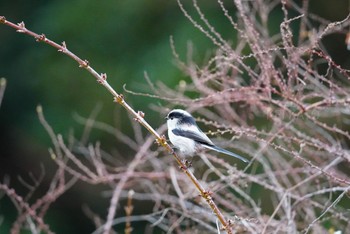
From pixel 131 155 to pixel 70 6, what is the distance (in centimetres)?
218

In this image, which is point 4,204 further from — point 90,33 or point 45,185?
point 90,33

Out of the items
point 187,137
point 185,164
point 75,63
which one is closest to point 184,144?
point 187,137

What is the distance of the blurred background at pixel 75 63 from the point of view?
9969 mm

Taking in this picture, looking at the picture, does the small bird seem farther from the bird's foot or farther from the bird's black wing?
the bird's foot

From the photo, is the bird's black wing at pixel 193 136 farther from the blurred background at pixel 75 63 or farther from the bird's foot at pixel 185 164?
the blurred background at pixel 75 63

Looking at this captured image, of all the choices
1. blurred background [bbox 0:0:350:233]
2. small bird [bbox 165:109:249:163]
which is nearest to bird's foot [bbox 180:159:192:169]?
small bird [bbox 165:109:249:163]

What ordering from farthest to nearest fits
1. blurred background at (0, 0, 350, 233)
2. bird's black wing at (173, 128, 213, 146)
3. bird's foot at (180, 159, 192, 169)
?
blurred background at (0, 0, 350, 233) < bird's black wing at (173, 128, 213, 146) < bird's foot at (180, 159, 192, 169)

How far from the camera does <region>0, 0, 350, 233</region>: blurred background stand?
997 centimetres

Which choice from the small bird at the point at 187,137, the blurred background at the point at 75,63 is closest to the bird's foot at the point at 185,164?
the small bird at the point at 187,137

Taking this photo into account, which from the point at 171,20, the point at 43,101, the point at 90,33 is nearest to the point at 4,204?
the point at 43,101

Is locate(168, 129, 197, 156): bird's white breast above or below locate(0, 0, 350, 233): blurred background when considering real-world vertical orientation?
below

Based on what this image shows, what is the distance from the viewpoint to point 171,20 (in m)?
10.3

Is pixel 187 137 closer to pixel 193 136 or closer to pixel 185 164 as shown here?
pixel 193 136

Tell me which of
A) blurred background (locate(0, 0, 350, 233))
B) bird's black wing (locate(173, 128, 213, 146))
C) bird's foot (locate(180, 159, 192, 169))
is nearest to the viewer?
bird's foot (locate(180, 159, 192, 169))
